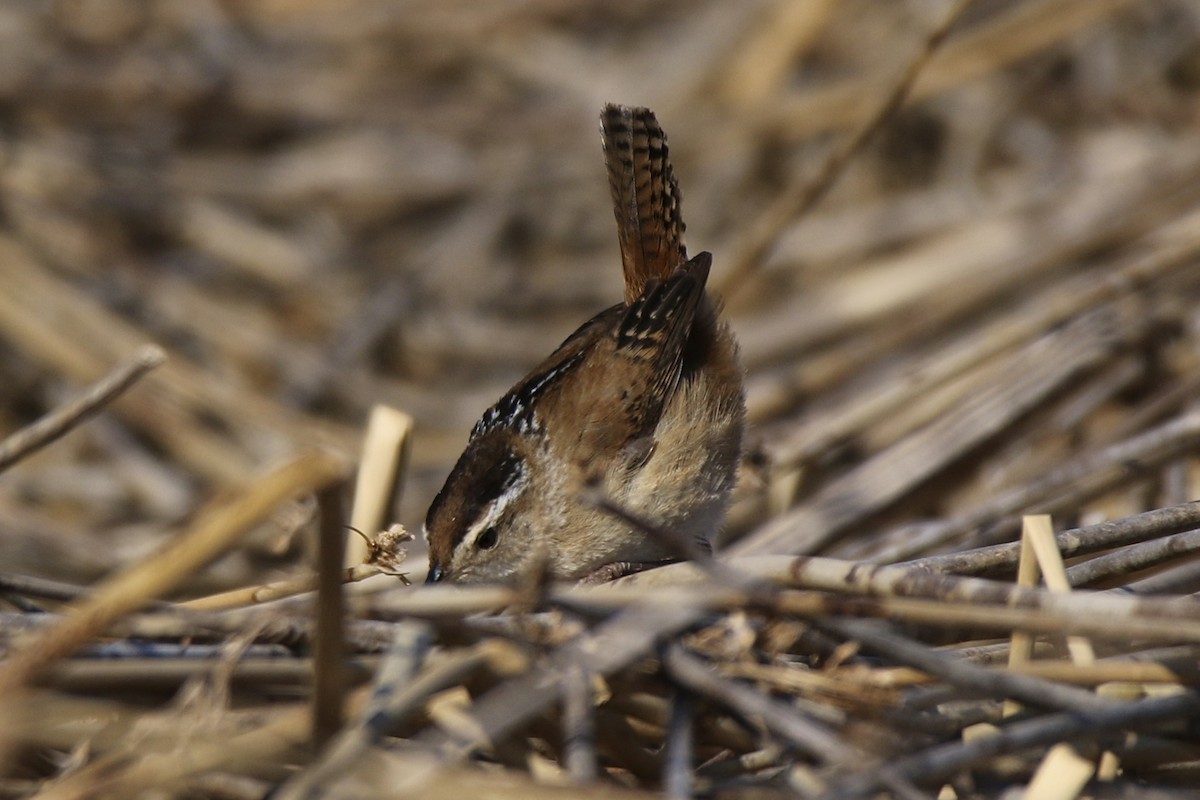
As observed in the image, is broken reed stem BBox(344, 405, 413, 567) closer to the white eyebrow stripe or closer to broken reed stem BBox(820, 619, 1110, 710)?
the white eyebrow stripe

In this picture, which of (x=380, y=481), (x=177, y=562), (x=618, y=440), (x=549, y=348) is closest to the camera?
(x=177, y=562)

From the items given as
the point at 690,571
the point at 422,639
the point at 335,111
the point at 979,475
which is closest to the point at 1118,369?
the point at 979,475

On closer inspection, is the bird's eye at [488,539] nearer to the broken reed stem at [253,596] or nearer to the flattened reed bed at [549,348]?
the flattened reed bed at [549,348]

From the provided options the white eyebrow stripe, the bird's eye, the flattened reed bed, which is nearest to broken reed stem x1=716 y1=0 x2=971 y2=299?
the flattened reed bed

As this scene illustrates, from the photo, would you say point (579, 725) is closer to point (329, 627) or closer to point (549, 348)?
point (329, 627)

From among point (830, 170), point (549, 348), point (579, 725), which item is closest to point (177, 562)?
point (579, 725)

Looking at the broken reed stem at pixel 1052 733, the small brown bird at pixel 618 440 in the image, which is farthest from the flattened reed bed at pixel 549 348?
the small brown bird at pixel 618 440
